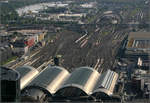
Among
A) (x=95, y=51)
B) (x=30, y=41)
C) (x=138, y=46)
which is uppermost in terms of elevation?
(x=138, y=46)

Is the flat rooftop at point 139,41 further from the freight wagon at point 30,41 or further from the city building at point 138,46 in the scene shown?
the freight wagon at point 30,41

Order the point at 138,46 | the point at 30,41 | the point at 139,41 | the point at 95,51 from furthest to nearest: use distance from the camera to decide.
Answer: the point at 30,41 < the point at 139,41 < the point at 95,51 < the point at 138,46

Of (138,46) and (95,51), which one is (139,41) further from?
(95,51)

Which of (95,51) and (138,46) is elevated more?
(138,46)

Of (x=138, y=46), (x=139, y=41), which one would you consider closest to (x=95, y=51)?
(x=138, y=46)

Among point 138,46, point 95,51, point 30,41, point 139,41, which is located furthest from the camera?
point 30,41

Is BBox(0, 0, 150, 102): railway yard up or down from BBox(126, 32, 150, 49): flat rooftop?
down

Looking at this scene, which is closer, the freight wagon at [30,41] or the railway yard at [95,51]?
the railway yard at [95,51]

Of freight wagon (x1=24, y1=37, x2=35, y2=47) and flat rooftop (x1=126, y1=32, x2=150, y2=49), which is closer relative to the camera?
flat rooftop (x1=126, y1=32, x2=150, y2=49)

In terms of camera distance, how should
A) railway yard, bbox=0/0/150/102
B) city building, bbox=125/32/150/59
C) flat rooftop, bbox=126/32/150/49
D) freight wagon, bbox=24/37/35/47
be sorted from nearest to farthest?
railway yard, bbox=0/0/150/102, city building, bbox=125/32/150/59, flat rooftop, bbox=126/32/150/49, freight wagon, bbox=24/37/35/47

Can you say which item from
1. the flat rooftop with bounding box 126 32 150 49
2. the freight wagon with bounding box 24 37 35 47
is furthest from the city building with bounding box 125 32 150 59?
the freight wagon with bounding box 24 37 35 47

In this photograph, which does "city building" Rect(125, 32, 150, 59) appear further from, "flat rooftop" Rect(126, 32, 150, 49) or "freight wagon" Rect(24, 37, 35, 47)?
"freight wagon" Rect(24, 37, 35, 47)

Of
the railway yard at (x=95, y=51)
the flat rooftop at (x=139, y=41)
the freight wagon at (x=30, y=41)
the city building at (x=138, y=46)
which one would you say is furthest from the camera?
the freight wagon at (x=30, y=41)

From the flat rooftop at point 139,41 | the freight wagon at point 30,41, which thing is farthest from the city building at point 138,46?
the freight wagon at point 30,41
